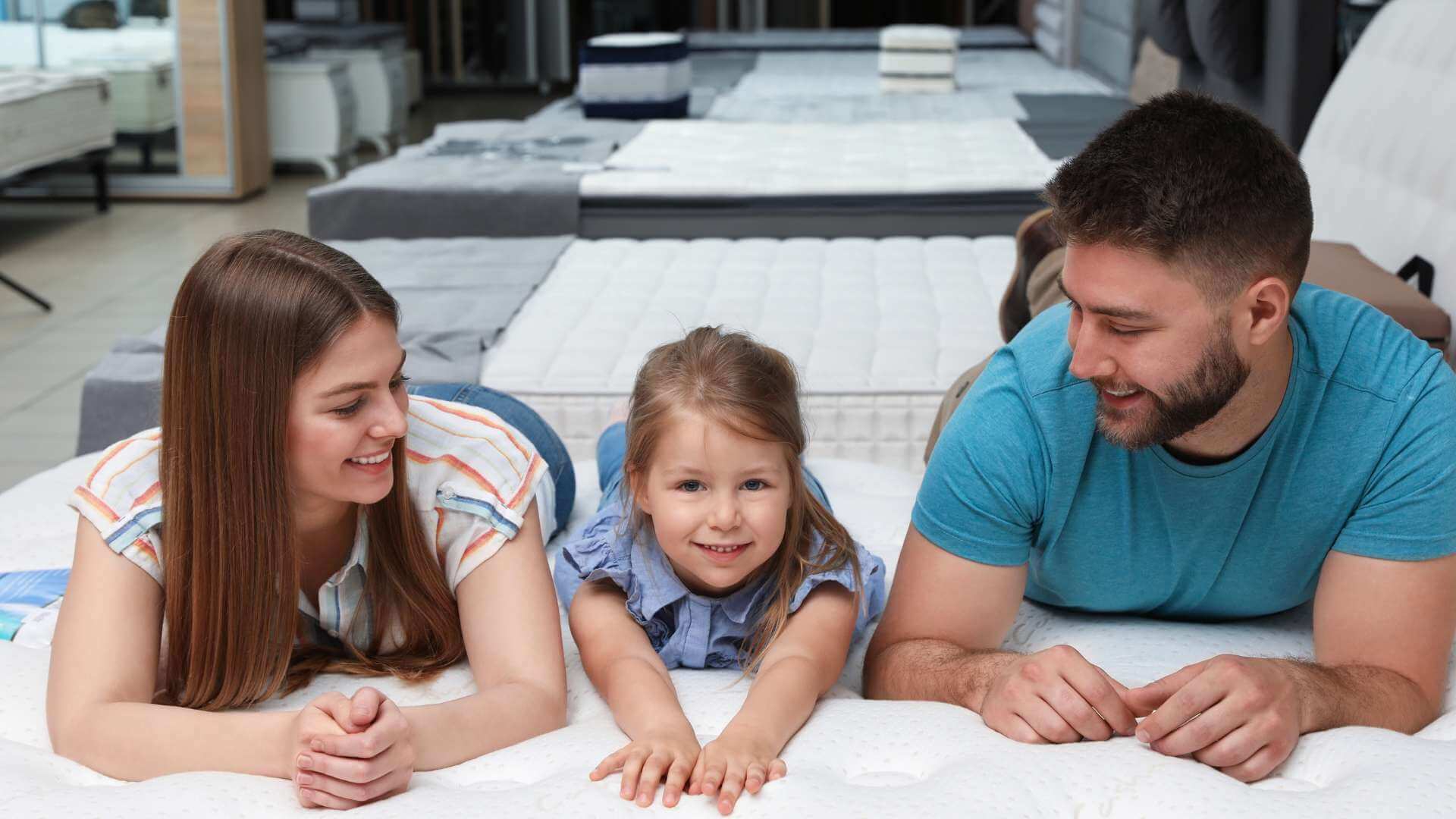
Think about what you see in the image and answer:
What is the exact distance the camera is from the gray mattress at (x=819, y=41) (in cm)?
828

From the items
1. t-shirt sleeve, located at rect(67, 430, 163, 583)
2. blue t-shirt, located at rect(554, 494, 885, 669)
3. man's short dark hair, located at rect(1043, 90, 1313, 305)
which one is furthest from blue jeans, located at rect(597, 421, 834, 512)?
man's short dark hair, located at rect(1043, 90, 1313, 305)

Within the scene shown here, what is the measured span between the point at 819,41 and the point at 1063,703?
7608mm

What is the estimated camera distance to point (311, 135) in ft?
25.6

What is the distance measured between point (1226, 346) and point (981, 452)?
261 millimetres

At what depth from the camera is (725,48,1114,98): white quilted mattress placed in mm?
6320

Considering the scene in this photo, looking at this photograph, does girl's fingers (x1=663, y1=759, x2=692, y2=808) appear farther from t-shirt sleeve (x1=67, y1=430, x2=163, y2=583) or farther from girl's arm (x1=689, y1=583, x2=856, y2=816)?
t-shirt sleeve (x1=67, y1=430, x2=163, y2=583)

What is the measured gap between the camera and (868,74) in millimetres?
7117

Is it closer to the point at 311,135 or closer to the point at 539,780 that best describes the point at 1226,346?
the point at 539,780

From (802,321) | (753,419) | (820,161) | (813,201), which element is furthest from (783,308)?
(753,419)

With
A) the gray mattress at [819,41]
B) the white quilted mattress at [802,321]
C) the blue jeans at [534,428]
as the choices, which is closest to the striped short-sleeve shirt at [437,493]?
the blue jeans at [534,428]

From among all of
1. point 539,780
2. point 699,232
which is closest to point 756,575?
point 539,780

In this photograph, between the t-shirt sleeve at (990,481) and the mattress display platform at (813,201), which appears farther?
the mattress display platform at (813,201)

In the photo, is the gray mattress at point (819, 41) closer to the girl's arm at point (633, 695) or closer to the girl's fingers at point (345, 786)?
the girl's arm at point (633, 695)

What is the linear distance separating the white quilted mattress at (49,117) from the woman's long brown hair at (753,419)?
5073 mm
